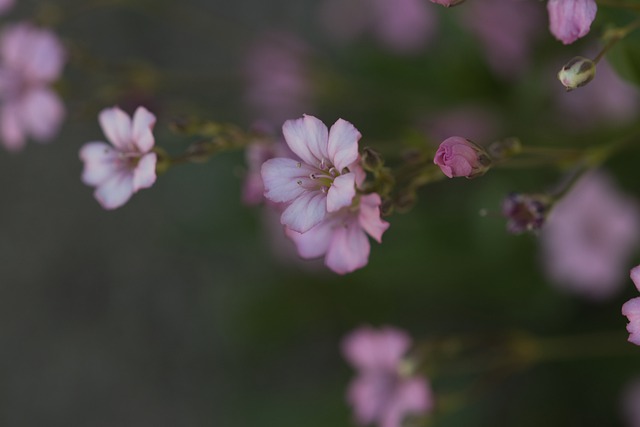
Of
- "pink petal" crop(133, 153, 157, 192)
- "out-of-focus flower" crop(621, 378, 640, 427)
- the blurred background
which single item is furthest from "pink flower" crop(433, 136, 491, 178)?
"out-of-focus flower" crop(621, 378, 640, 427)

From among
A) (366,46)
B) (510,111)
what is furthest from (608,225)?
A: (366,46)

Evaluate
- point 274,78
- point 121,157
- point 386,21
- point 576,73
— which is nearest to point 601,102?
point 386,21

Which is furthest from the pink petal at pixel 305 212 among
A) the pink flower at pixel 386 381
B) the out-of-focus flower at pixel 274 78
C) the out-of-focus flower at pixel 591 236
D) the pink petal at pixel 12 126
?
the out-of-focus flower at pixel 274 78

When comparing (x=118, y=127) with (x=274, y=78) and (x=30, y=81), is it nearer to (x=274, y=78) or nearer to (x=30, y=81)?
(x=30, y=81)

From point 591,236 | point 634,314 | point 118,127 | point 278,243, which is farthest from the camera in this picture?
point 278,243

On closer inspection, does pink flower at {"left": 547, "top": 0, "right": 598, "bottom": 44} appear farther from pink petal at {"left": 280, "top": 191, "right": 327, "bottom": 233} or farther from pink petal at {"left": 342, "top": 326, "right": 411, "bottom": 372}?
pink petal at {"left": 342, "top": 326, "right": 411, "bottom": 372}

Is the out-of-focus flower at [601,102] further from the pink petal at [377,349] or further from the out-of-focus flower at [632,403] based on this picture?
the pink petal at [377,349]

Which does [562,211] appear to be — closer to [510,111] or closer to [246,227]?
[510,111]
